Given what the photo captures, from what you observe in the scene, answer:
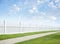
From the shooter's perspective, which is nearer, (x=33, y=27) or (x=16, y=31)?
(x=16, y=31)

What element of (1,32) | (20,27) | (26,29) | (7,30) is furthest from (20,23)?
(1,32)

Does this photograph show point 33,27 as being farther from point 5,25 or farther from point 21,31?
point 5,25

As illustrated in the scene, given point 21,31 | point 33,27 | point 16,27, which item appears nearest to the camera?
point 16,27

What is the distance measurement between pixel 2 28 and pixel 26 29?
5978 millimetres

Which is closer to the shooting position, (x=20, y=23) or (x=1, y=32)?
(x=1, y=32)

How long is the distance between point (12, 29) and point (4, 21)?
2248 millimetres

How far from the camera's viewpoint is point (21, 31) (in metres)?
20.3

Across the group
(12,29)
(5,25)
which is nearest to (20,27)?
(12,29)

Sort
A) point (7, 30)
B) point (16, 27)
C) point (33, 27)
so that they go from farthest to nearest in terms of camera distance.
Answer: point (33, 27), point (16, 27), point (7, 30)

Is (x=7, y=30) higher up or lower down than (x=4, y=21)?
lower down

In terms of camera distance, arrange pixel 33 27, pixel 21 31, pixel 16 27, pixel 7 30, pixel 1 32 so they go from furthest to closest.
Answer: pixel 33 27 → pixel 21 31 → pixel 16 27 → pixel 7 30 → pixel 1 32

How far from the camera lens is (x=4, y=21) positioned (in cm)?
1616

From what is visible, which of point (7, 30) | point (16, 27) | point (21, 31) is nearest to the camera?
point (7, 30)

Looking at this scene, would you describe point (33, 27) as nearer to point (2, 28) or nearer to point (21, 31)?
point (21, 31)
